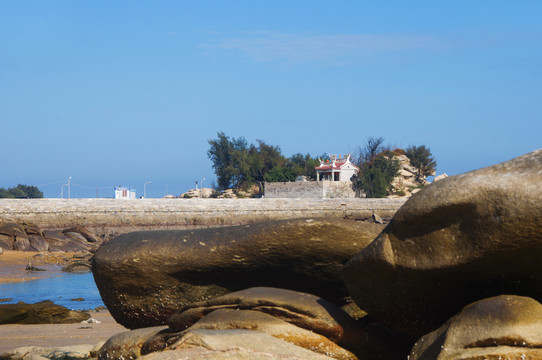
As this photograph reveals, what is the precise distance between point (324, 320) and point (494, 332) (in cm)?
194

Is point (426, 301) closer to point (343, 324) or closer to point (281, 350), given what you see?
point (343, 324)

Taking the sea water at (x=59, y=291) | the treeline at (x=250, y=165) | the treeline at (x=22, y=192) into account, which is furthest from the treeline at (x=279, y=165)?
the sea water at (x=59, y=291)

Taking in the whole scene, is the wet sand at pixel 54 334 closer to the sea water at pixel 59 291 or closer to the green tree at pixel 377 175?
the sea water at pixel 59 291

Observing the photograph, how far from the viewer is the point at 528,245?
5582mm

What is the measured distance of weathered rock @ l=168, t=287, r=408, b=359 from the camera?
6.83 m

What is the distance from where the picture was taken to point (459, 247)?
19.1ft

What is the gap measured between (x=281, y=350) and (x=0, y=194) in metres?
109

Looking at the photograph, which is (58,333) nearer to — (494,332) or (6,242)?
(494,332)

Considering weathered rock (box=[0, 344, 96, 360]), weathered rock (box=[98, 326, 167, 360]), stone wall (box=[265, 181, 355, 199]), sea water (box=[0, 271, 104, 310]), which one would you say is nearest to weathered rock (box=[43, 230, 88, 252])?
sea water (box=[0, 271, 104, 310])

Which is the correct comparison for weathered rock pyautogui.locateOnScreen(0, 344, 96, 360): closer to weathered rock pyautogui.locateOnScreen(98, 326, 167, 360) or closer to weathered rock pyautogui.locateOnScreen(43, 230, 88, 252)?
weathered rock pyautogui.locateOnScreen(98, 326, 167, 360)

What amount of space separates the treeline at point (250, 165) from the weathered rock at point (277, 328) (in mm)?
81503

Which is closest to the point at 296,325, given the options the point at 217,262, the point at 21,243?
the point at 217,262

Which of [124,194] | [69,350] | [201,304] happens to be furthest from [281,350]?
[124,194]

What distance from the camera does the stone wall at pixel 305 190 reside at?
76.6 meters
